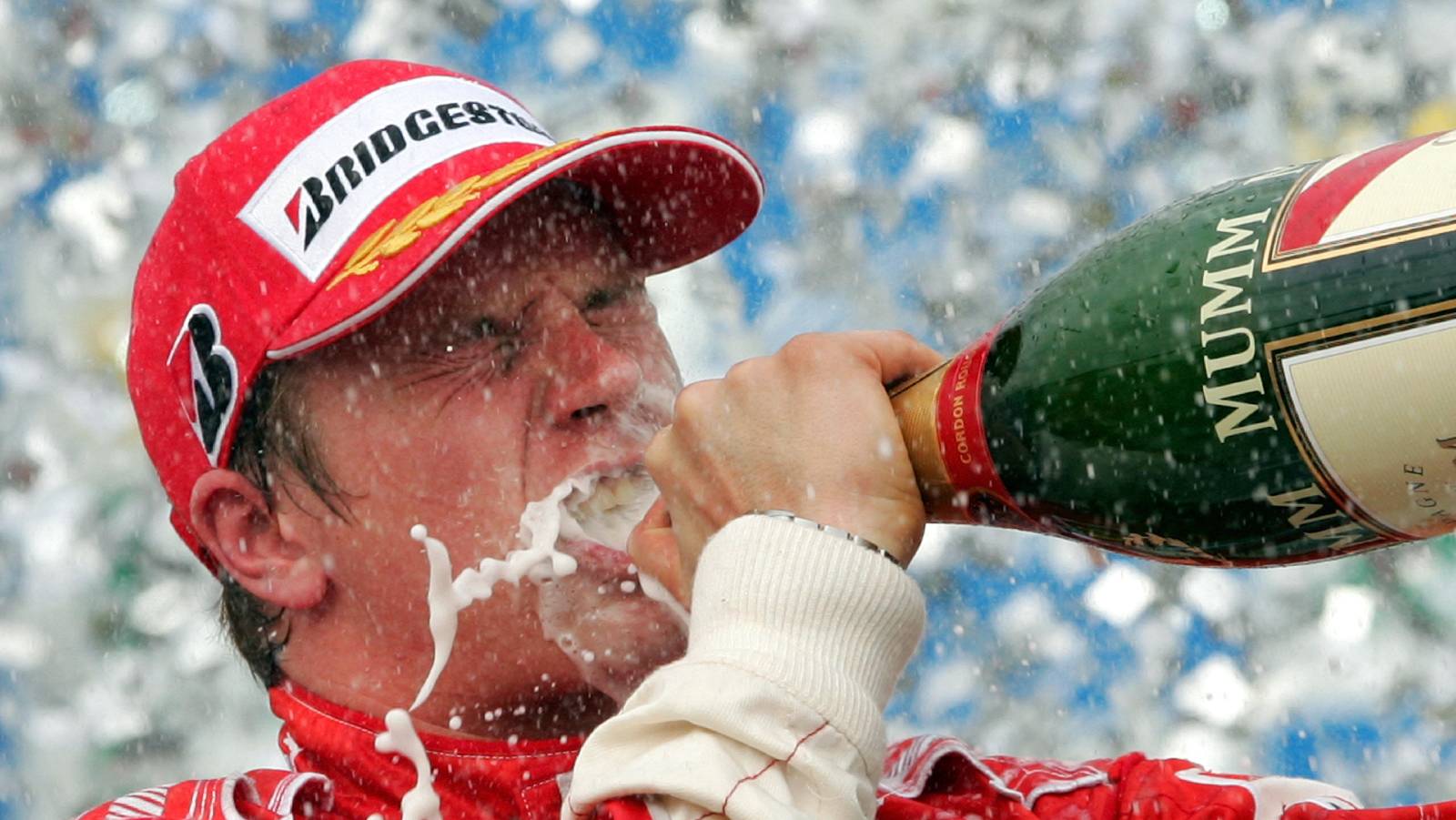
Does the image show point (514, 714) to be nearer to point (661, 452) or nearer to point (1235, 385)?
point (661, 452)

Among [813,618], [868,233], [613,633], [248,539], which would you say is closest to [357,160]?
[248,539]

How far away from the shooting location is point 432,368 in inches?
56.4

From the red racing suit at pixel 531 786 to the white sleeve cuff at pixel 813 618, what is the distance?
1.23 feet

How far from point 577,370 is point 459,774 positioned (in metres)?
0.37

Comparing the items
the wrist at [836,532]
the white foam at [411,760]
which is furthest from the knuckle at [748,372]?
the white foam at [411,760]

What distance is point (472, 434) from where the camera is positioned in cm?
142

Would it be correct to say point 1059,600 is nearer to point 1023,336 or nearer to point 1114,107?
point 1114,107

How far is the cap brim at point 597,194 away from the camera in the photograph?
1.32 meters

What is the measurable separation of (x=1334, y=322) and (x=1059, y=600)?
2.45m

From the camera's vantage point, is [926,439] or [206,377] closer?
[926,439]

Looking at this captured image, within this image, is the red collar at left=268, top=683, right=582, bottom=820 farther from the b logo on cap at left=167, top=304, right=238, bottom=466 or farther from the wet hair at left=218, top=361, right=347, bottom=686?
the b logo on cap at left=167, top=304, right=238, bottom=466

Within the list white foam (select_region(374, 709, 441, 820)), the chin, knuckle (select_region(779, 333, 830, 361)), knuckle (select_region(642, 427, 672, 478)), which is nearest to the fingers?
knuckle (select_region(779, 333, 830, 361))

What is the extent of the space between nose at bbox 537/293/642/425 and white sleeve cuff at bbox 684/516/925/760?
426mm

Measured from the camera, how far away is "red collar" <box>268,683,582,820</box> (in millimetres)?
1326
